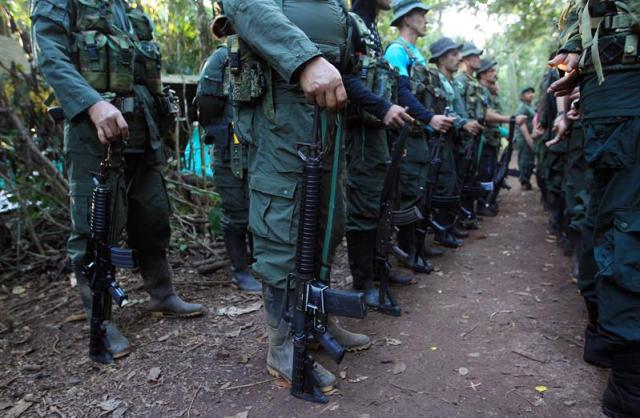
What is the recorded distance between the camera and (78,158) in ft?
8.27

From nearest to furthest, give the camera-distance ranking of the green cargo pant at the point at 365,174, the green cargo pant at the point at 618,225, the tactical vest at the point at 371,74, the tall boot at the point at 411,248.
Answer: the green cargo pant at the point at 618,225, the tactical vest at the point at 371,74, the green cargo pant at the point at 365,174, the tall boot at the point at 411,248

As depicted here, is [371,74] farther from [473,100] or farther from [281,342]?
[473,100]

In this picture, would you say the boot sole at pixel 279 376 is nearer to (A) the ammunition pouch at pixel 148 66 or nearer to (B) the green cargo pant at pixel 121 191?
(B) the green cargo pant at pixel 121 191

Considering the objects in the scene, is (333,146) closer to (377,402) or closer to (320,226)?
(320,226)

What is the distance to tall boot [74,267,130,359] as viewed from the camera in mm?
2537

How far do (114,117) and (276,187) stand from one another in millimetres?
928

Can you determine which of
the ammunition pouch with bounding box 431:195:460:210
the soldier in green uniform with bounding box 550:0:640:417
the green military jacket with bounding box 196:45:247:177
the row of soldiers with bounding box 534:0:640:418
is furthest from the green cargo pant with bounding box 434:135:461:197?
the soldier in green uniform with bounding box 550:0:640:417

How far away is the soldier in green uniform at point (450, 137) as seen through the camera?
499 centimetres

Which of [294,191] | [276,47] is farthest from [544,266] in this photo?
[276,47]

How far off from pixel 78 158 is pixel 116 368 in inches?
44.7

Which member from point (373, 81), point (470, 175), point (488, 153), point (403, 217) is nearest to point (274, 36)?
point (373, 81)

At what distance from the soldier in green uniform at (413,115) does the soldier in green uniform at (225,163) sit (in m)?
1.39

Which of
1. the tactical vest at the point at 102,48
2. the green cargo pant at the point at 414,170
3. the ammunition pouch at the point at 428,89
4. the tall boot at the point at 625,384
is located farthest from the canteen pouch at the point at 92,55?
the ammunition pouch at the point at 428,89

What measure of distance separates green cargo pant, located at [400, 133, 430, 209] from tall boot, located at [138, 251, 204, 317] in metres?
2.07
